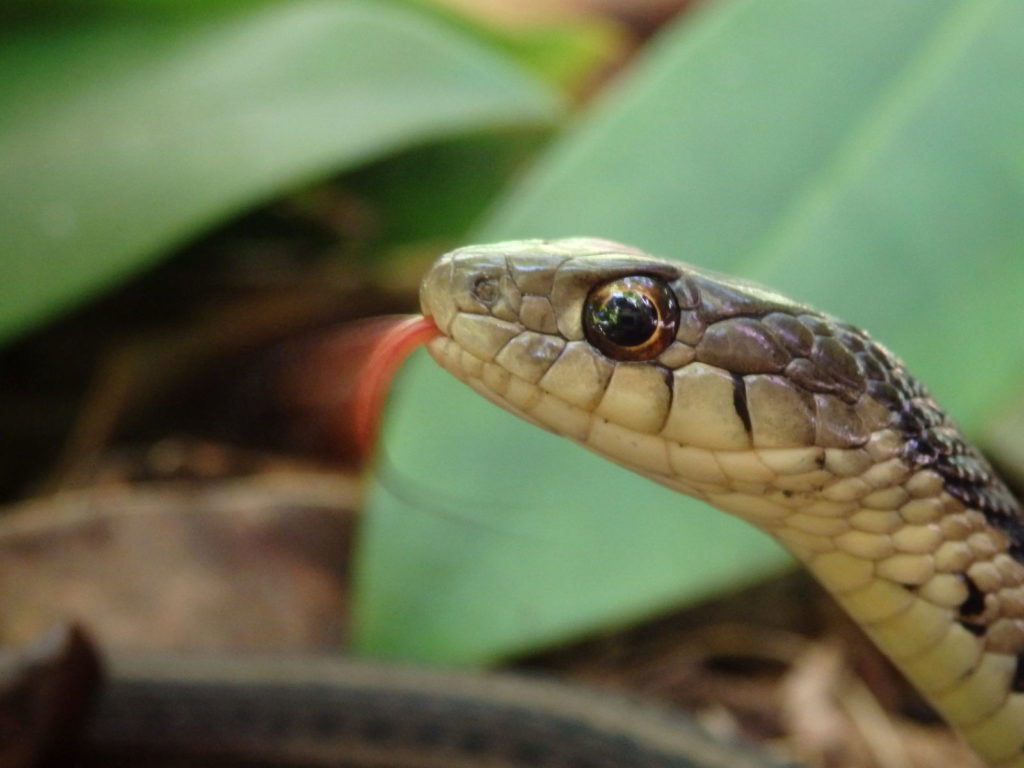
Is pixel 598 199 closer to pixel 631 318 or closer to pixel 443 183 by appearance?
pixel 631 318

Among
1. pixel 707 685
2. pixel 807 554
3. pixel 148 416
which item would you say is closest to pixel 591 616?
pixel 807 554

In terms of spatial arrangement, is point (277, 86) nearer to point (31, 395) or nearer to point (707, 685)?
point (31, 395)

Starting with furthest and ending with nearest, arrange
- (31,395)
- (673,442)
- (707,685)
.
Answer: (31,395) < (707,685) < (673,442)

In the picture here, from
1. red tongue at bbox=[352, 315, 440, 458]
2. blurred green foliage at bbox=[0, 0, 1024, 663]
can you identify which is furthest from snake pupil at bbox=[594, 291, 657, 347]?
blurred green foliage at bbox=[0, 0, 1024, 663]

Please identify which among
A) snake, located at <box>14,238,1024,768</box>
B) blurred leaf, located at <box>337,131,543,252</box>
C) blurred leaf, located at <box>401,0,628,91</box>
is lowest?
blurred leaf, located at <box>337,131,543,252</box>

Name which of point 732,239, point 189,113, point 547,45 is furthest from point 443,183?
point 732,239

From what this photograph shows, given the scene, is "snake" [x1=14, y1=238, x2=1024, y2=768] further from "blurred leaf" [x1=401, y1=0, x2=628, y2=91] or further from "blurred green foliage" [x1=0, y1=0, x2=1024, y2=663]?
"blurred leaf" [x1=401, y1=0, x2=628, y2=91]

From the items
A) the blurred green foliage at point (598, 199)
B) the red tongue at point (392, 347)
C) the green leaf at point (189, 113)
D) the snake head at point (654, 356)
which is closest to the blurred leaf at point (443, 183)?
the green leaf at point (189, 113)
